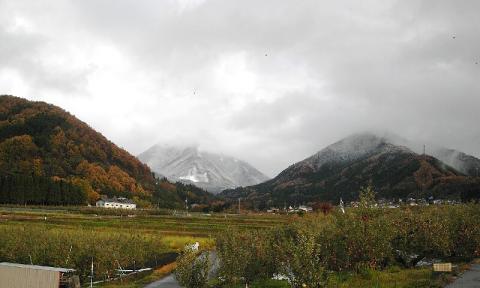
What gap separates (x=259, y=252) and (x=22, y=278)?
699 inches

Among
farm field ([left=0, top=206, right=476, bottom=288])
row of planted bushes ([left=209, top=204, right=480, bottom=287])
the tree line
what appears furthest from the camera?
the tree line

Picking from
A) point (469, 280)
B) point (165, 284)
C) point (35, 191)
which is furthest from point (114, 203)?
point (469, 280)

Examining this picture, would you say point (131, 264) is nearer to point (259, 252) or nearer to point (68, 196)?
point (259, 252)

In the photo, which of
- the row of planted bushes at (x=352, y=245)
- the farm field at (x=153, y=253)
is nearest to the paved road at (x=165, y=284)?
the farm field at (x=153, y=253)

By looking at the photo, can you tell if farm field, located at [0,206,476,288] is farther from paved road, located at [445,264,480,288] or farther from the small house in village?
the small house in village

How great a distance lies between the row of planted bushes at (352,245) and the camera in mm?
26838

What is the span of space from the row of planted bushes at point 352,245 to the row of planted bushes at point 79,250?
35.9ft

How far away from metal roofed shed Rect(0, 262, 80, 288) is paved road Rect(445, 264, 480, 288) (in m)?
26.3

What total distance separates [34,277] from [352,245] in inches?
917

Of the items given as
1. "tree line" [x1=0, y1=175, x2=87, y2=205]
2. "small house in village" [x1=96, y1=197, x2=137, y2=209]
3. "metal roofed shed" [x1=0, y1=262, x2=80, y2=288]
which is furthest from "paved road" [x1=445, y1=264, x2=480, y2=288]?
"small house in village" [x1=96, y1=197, x2=137, y2=209]

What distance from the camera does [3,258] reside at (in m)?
46.7

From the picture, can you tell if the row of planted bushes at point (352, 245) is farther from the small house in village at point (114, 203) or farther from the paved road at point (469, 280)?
the small house in village at point (114, 203)

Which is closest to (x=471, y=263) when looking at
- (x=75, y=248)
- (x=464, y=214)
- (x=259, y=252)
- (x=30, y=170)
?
(x=464, y=214)

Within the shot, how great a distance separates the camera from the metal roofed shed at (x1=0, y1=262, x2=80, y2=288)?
33.7 metres
